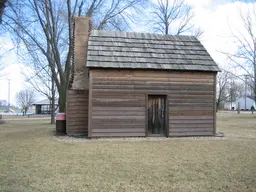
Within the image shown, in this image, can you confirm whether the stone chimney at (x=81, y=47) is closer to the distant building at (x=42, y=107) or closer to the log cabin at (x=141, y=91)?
the log cabin at (x=141, y=91)

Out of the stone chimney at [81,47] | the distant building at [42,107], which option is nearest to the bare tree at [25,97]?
the distant building at [42,107]

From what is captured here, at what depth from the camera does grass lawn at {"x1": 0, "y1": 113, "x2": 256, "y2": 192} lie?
5438mm

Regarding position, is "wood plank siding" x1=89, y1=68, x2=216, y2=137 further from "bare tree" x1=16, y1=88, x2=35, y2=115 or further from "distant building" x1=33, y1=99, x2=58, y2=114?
"bare tree" x1=16, y1=88, x2=35, y2=115

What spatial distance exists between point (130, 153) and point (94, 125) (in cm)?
406

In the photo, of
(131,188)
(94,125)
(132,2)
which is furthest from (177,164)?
(132,2)

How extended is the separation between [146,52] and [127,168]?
8.08m

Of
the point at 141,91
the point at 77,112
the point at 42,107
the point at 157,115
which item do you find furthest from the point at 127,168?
the point at 42,107

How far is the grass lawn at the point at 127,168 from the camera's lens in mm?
5438

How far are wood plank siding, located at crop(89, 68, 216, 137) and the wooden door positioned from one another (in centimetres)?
31

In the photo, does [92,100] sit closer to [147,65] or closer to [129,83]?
[129,83]

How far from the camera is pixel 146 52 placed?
1380 centimetres

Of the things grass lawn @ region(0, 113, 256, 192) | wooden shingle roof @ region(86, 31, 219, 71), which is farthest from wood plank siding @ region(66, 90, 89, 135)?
grass lawn @ region(0, 113, 256, 192)

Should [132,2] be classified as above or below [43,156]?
above

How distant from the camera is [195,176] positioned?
611cm
